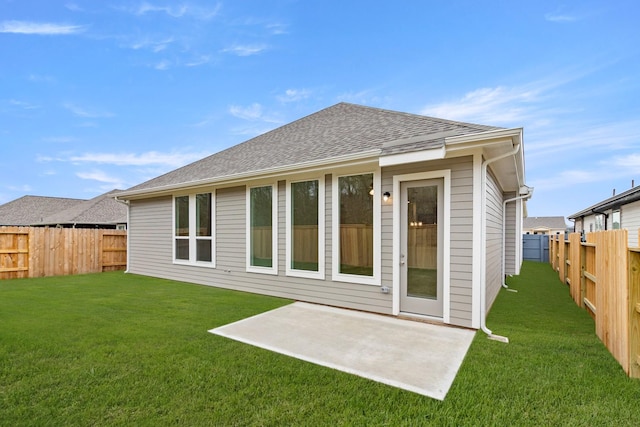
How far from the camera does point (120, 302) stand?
5.79 metres

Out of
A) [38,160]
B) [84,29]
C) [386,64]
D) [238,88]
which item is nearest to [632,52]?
[386,64]

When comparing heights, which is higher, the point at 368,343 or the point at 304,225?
the point at 304,225

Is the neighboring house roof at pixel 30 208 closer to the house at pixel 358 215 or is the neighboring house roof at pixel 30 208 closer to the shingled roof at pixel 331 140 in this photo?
the shingled roof at pixel 331 140

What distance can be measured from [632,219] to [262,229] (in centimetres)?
1329

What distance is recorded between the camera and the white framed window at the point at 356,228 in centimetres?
515

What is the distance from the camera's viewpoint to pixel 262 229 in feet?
21.8

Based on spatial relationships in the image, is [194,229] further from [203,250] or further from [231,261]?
[231,261]

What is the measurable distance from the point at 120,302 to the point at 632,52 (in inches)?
646

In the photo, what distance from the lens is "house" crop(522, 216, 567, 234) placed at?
36.6 m

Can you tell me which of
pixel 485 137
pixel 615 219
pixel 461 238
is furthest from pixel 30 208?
pixel 615 219

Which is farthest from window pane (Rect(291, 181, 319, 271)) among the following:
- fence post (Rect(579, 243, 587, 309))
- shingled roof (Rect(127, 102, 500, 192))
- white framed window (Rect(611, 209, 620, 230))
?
white framed window (Rect(611, 209, 620, 230))

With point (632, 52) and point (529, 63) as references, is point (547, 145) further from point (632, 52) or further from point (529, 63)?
point (529, 63)

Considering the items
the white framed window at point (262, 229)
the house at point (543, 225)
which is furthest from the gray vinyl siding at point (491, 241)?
the house at point (543, 225)

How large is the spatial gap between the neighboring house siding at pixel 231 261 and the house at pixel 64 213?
10495 millimetres
